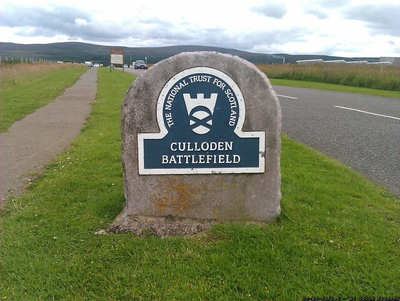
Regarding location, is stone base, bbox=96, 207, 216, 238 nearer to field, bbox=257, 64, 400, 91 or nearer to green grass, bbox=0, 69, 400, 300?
green grass, bbox=0, 69, 400, 300

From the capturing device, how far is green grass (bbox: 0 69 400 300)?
2.46m

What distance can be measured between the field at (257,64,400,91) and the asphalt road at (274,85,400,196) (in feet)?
24.2

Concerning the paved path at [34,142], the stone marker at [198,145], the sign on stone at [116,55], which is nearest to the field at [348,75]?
the paved path at [34,142]

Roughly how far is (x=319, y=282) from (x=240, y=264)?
55 centimetres

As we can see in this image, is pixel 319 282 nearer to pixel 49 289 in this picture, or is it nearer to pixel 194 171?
pixel 194 171

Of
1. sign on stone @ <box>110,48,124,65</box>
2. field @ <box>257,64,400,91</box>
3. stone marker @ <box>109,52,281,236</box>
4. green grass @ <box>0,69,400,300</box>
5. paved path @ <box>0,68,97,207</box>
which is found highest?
sign on stone @ <box>110,48,124,65</box>

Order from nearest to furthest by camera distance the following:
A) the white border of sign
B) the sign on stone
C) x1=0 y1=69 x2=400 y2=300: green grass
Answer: x1=0 y1=69 x2=400 y2=300: green grass < the white border of sign < the sign on stone

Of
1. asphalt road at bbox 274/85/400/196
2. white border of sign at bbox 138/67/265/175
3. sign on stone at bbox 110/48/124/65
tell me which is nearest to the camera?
white border of sign at bbox 138/67/265/175

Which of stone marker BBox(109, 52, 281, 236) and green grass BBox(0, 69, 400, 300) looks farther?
stone marker BBox(109, 52, 281, 236)

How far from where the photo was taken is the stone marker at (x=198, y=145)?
320 centimetres

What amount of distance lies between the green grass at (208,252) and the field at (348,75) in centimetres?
1594

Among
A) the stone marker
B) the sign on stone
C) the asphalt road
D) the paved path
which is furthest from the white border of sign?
the sign on stone

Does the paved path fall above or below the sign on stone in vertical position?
below

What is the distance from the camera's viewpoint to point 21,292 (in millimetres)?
2445
